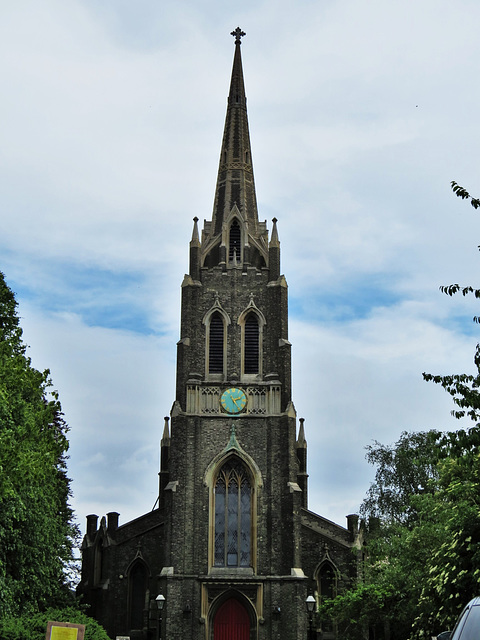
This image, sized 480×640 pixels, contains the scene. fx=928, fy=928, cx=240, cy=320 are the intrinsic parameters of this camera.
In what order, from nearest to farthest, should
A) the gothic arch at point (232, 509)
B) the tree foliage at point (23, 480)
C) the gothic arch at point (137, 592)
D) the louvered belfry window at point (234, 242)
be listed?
1. the tree foliage at point (23, 480)
2. the gothic arch at point (232, 509)
3. the gothic arch at point (137, 592)
4. the louvered belfry window at point (234, 242)

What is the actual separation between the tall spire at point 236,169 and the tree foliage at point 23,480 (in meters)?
19.3

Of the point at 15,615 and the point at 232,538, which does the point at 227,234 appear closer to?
the point at 232,538

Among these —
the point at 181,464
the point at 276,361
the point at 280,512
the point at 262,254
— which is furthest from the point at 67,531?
the point at 262,254

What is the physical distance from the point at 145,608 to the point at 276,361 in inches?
496

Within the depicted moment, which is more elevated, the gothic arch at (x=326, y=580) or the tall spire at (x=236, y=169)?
the tall spire at (x=236, y=169)

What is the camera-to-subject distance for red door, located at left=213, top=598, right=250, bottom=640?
39875 millimetres

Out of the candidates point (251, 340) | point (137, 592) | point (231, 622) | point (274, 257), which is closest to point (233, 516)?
point (231, 622)

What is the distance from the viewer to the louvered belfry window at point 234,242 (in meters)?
46.5

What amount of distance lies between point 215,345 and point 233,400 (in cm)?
297

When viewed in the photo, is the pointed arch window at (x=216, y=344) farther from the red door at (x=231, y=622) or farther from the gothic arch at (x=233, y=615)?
the red door at (x=231, y=622)

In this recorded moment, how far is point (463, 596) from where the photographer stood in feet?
78.7

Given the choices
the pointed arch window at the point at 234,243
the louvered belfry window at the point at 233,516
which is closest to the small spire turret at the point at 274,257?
the pointed arch window at the point at 234,243

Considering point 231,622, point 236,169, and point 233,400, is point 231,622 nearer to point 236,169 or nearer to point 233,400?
point 233,400

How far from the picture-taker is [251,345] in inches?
1747
